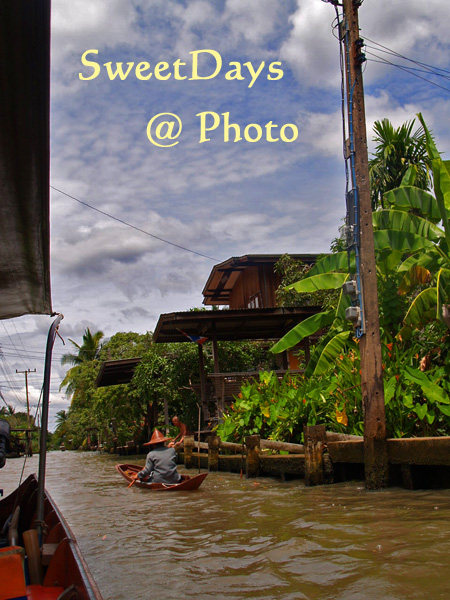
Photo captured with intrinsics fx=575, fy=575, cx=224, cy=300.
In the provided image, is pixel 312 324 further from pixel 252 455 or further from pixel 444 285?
pixel 252 455

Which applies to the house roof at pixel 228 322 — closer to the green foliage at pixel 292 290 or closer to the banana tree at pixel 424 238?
the green foliage at pixel 292 290

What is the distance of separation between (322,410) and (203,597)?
7.00m

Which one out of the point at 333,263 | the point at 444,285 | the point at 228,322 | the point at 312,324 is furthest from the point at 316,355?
the point at 228,322

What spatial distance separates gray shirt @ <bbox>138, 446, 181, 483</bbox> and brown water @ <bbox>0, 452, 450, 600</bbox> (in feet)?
3.69

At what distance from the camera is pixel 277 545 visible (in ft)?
19.1

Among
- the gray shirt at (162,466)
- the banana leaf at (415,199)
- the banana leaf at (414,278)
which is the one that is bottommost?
the gray shirt at (162,466)

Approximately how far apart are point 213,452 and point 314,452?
17.1 feet

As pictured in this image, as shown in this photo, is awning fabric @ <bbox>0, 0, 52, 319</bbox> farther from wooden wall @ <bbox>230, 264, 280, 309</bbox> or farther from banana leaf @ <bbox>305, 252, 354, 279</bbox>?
wooden wall @ <bbox>230, 264, 280, 309</bbox>

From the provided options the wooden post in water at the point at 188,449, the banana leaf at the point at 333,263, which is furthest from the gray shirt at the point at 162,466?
the wooden post in water at the point at 188,449

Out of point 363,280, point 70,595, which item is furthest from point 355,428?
point 70,595

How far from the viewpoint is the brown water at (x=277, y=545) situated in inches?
175

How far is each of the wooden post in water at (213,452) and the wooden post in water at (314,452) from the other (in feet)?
15.6

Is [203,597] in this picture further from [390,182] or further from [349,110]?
[390,182]

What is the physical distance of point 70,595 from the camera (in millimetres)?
3020
